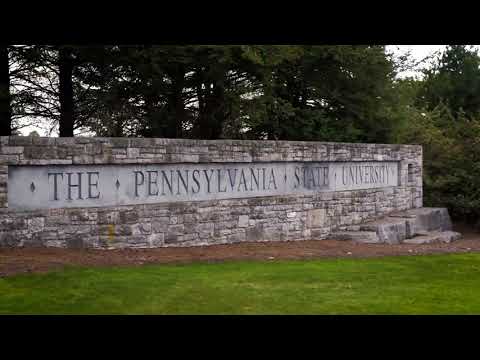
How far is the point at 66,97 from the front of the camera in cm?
1662

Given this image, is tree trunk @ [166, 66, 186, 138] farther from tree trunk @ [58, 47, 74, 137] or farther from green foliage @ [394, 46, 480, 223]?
green foliage @ [394, 46, 480, 223]

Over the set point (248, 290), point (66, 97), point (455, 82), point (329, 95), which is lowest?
point (248, 290)

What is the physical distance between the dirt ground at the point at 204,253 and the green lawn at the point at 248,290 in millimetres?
555

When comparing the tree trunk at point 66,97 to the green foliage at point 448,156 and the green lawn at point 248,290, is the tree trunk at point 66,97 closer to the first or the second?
the green lawn at point 248,290

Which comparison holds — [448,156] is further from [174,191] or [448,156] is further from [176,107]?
[174,191]

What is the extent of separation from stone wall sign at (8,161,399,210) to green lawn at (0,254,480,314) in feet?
6.25

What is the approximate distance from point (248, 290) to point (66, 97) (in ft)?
36.0

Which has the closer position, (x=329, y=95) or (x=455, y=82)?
(x=329, y=95)

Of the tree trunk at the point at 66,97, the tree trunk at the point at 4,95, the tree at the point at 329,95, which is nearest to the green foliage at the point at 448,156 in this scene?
the tree at the point at 329,95

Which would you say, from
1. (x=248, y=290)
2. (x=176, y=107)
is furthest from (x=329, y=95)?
(x=248, y=290)

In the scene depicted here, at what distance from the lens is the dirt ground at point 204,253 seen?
28.6 ft

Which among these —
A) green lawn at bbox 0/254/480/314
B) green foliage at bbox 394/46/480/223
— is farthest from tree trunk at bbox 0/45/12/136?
green foliage at bbox 394/46/480/223
